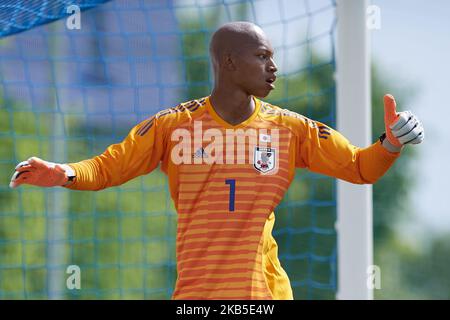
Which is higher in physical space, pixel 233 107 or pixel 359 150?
pixel 233 107

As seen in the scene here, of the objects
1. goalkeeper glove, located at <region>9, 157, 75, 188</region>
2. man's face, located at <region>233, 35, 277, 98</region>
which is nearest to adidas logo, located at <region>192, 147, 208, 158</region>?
man's face, located at <region>233, 35, 277, 98</region>

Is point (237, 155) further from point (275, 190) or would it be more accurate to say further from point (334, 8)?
point (334, 8)

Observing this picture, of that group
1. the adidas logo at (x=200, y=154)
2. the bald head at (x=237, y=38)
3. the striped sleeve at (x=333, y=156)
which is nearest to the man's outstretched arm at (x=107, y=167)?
the adidas logo at (x=200, y=154)

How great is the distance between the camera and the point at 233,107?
136 inches

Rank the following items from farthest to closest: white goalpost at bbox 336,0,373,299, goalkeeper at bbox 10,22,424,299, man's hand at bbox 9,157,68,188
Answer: white goalpost at bbox 336,0,373,299, goalkeeper at bbox 10,22,424,299, man's hand at bbox 9,157,68,188

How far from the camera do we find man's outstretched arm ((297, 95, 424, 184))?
10.6ft

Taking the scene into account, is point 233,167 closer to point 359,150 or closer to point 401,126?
point 359,150

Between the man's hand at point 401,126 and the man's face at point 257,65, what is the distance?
39cm

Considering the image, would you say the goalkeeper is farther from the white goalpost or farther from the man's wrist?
the white goalpost

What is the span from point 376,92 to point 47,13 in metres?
12.3

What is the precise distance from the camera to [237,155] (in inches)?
135

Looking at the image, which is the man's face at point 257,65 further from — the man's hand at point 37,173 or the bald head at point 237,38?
the man's hand at point 37,173

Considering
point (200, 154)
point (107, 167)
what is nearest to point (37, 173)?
point (107, 167)

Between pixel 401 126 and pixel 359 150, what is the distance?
9.8 inches
